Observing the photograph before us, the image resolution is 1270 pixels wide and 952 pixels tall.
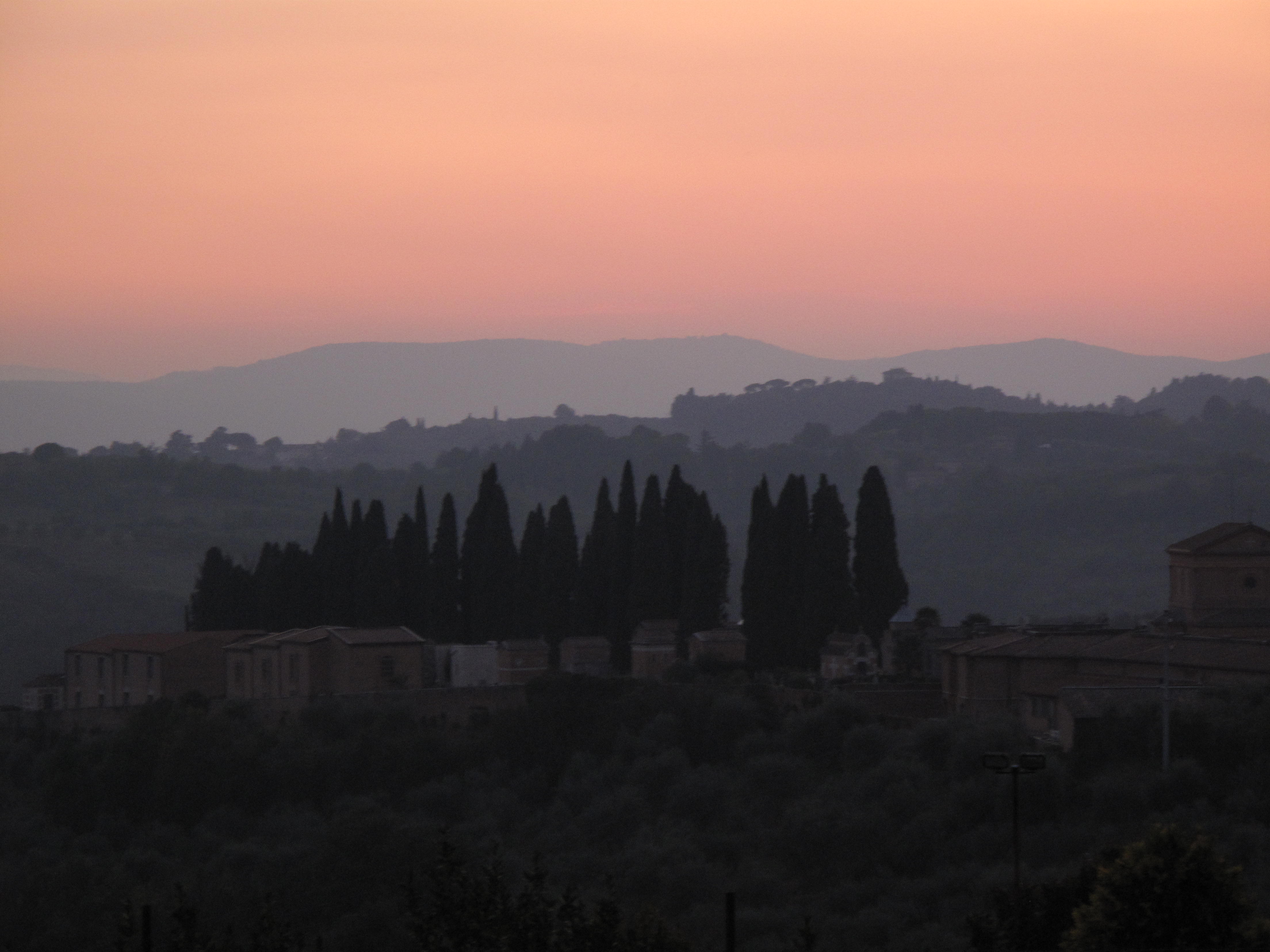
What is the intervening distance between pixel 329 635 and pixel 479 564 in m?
4.91

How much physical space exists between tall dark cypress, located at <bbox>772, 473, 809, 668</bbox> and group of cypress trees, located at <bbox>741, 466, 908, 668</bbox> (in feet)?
0.05

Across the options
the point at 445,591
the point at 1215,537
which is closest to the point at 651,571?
the point at 445,591

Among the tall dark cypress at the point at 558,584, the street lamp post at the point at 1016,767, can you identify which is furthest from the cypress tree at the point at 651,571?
the street lamp post at the point at 1016,767

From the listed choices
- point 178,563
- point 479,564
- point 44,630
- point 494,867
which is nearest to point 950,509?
point 178,563

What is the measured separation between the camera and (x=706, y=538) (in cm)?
4572

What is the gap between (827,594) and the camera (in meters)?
43.5

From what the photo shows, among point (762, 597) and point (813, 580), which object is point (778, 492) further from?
point (813, 580)

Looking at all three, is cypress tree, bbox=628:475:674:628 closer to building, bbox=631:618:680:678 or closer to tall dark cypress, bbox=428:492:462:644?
building, bbox=631:618:680:678

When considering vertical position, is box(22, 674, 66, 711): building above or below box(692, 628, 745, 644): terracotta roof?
below

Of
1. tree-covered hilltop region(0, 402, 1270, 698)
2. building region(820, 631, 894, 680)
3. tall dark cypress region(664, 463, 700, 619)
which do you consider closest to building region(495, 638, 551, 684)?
tall dark cypress region(664, 463, 700, 619)

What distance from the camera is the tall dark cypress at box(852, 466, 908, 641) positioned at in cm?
4400

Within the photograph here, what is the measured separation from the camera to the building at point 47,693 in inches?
2093

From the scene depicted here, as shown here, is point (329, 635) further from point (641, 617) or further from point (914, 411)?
point (914, 411)

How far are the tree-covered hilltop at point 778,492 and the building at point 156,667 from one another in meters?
32.3
